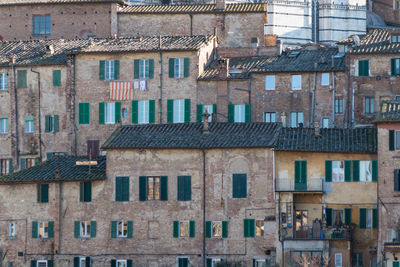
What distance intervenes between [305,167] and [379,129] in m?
4.46

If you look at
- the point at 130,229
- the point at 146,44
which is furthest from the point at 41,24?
the point at 130,229

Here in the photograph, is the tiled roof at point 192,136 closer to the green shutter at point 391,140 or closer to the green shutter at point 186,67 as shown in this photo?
the green shutter at point 186,67

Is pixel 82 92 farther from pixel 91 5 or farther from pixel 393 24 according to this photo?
pixel 393 24

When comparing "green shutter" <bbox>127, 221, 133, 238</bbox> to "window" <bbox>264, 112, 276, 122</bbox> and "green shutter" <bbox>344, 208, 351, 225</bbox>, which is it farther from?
"window" <bbox>264, 112, 276, 122</bbox>

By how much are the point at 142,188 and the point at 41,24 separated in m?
21.2

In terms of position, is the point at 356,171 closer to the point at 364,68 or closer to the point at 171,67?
the point at 364,68

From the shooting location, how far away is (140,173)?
237ft

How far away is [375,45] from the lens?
256ft

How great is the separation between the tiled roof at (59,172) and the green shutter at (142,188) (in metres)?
2.06

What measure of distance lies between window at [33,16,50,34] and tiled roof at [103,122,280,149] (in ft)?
55.3

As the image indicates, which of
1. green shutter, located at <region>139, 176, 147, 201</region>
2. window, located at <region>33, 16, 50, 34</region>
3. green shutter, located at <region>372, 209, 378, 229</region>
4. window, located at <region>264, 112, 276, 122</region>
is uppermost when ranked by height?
window, located at <region>33, 16, 50, 34</region>

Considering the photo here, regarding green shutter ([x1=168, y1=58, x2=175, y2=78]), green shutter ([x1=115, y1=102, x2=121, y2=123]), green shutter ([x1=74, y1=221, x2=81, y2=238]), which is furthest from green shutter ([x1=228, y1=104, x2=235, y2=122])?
green shutter ([x1=74, y1=221, x2=81, y2=238])

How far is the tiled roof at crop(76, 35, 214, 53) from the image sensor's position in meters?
80.1

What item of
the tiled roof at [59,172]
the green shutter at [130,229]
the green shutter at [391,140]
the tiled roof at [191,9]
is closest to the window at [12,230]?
the tiled roof at [59,172]
